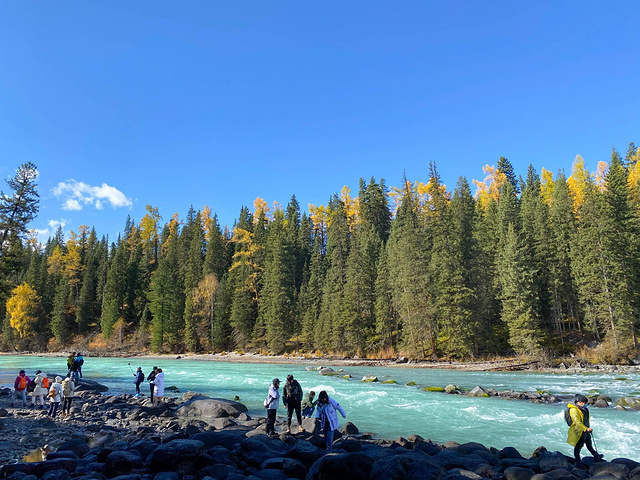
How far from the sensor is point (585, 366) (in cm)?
3506

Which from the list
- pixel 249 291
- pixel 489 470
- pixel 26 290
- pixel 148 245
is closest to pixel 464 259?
pixel 249 291

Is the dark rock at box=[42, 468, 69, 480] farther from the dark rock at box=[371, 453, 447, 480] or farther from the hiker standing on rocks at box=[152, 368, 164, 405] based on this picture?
the hiker standing on rocks at box=[152, 368, 164, 405]

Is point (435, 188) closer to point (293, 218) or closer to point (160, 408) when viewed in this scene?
point (293, 218)

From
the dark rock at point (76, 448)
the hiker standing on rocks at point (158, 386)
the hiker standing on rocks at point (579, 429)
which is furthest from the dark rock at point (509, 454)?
the hiker standing on rocks at point (158, 386)

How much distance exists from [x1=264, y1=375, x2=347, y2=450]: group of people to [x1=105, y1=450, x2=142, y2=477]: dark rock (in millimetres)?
4518

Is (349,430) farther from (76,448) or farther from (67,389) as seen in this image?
(67,389)

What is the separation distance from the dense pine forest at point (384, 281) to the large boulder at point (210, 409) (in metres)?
20.3

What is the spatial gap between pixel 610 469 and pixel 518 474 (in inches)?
87.8

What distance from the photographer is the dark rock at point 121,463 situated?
823 centimetres

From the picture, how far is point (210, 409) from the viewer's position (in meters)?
17.1

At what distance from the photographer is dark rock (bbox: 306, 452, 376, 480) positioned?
719cm

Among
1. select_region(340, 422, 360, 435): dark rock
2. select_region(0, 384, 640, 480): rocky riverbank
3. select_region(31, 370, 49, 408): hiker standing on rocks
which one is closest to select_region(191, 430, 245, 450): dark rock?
select_region(0, 384, 640, 480): rocky riverbank

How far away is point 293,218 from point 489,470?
73207 millimetres

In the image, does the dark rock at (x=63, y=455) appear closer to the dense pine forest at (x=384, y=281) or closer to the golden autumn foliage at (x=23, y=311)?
the dense pine forest at (x=384, y=281)
